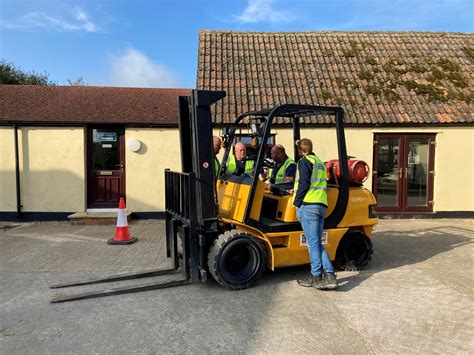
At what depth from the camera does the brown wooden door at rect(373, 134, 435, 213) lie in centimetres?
1090

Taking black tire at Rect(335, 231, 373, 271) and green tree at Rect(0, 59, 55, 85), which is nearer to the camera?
black tire at Rect(335, 231, 373, 271)

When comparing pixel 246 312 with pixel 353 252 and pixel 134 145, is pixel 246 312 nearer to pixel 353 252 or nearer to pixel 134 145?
pixel 353 252

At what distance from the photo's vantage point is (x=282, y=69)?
12133mm

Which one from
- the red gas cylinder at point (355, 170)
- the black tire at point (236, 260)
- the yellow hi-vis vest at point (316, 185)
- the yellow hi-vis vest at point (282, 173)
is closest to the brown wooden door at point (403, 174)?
the red gas cylinder at point (355, 170)

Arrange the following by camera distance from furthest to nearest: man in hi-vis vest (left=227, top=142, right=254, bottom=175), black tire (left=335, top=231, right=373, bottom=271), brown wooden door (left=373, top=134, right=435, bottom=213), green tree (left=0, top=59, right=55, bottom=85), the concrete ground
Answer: green tree (left=0, top=59, right=55, bottom=85) → brown wooden door (left=373, top=134, right=435, bottom=213) → black tire (left=335, top=231, right=373, bottom=271) → man in hi-vis vest (left=227, top=142, right=254, bottom=175) → the concrete ground

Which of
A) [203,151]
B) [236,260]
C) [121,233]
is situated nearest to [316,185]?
[236,260]

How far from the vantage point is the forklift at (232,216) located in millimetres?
5242

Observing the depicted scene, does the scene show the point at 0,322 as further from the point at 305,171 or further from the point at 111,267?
the point at 305,171

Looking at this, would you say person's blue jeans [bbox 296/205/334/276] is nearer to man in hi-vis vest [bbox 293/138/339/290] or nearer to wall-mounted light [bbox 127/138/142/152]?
man in hi-vis vest [bbox 293/138/339/290]

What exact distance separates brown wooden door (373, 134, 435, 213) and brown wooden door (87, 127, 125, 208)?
6775 millimetres

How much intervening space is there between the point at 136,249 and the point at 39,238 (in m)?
2.37

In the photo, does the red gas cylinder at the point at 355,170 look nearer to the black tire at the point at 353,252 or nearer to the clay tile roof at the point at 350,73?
the black tire at the point at 353,252

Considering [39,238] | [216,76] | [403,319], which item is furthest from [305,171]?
[216,76]

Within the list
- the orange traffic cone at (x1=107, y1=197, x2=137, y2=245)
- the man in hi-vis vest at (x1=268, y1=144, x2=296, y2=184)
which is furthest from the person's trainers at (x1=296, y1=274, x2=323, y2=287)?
the orange traffic cone at (x1=107, y1=197, x2=137, y2=245)
